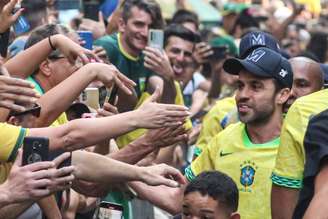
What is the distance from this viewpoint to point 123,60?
33.1 feet

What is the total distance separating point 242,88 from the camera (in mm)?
7473

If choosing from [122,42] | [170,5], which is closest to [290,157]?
[122,42]

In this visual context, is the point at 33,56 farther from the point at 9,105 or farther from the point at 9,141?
the point at 9,105

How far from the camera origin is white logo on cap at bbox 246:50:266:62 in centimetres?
748

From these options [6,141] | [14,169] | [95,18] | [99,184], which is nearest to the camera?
[14,169]

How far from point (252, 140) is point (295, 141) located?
0.98 m

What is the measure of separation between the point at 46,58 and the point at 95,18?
3213mm

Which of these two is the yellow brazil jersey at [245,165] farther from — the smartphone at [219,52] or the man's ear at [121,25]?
the smartphone at [219,52]

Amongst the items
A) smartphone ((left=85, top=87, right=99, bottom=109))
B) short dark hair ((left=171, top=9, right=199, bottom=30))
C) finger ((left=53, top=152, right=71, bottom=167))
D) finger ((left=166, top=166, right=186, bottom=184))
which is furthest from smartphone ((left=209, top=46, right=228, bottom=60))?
finger ((left=53, top=152, right=71, bottom=167))

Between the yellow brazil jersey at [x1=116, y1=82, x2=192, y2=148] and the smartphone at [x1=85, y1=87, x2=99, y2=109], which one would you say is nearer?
the smartphone at [x1=85, y1=87, x2=99, y2=109]

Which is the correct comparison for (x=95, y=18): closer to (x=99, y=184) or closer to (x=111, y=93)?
(x=111, y=93)

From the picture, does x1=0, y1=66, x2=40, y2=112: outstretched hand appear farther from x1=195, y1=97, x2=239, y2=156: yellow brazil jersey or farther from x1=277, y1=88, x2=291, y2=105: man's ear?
x1=195, y1=97, x2=239, y2=156: yellow brazil jersey

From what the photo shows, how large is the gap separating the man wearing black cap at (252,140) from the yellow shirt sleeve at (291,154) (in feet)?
1.73

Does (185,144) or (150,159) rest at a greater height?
(150,159)
